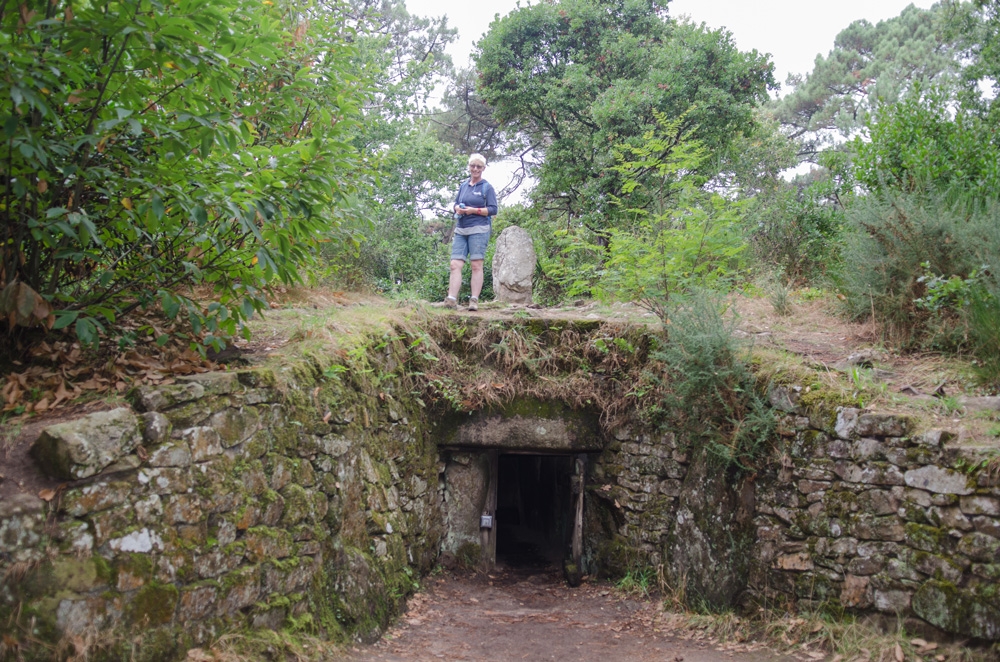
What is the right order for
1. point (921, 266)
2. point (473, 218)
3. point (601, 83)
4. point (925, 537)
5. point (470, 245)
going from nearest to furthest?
point (925, 537) → point (921, 266) → point (473, 218) → point (470, 245) → point (601, 83)

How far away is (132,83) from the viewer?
3.60 metres

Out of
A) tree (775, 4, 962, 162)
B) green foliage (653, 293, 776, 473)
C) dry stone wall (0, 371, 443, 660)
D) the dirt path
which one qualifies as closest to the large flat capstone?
dry stone wall (0, 371, 443, 660)

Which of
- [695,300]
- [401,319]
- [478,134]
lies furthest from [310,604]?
[478,134]

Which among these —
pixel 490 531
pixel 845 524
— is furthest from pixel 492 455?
pixel 845 524

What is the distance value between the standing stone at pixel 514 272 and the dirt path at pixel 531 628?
3.97 m

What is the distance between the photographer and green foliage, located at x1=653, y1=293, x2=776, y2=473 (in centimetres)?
608

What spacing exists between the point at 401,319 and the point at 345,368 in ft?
5.64

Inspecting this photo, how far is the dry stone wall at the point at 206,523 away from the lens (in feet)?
10.8

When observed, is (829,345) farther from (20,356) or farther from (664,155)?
(20,356)

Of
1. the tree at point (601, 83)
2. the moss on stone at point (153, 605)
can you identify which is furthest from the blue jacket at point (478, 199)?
the moss on stone at point (153, 605)

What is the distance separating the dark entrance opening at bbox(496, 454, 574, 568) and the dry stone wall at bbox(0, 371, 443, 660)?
3.75 metres

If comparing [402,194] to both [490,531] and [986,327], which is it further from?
[986,327]

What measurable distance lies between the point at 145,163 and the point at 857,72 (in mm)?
24792

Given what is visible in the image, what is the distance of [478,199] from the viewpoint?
824 cm
